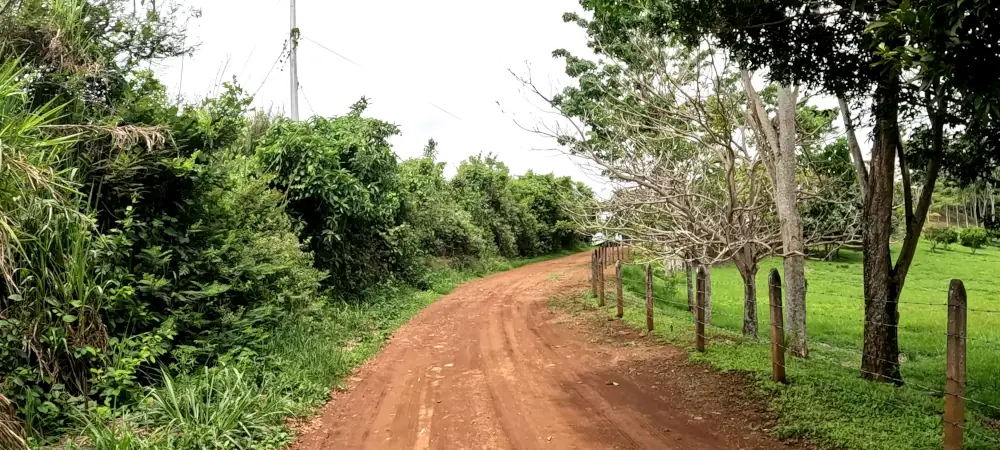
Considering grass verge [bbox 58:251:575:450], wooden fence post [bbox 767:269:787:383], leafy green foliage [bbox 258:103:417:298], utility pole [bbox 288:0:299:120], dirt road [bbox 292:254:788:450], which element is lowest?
dirt road [bbox 292:254:788:450]

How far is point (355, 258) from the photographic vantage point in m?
13.6

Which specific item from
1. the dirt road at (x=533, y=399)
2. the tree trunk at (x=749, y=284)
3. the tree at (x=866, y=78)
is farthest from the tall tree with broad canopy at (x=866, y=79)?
the tree trunk at (x=749, y=284)

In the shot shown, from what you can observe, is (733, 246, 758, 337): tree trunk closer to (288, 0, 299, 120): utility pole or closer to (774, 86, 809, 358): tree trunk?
(774, 86, 809, 358): tree trunk

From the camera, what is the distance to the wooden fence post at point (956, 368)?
3902 millimetres

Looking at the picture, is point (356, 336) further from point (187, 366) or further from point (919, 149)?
point (919, 149)

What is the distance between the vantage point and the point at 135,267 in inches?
237

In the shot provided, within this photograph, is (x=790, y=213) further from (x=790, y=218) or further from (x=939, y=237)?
(x=939, y=237)

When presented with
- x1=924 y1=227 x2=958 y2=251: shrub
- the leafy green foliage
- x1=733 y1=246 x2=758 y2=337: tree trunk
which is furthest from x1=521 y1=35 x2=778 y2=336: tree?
x1=924 y1=227 x2=958 y2=251: shrub

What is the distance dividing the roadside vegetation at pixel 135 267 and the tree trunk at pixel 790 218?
6602 mm

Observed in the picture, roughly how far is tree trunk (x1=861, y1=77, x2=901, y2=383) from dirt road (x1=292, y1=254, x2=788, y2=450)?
1840mm

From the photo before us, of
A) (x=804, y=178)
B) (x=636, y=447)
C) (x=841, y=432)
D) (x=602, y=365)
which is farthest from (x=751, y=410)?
(x=804, y=178)

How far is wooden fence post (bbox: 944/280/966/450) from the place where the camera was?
3902 millimetres

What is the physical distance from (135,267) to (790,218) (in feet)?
29.0

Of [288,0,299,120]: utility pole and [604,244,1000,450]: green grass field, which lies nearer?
[604,244,1000,450]: green grass field
